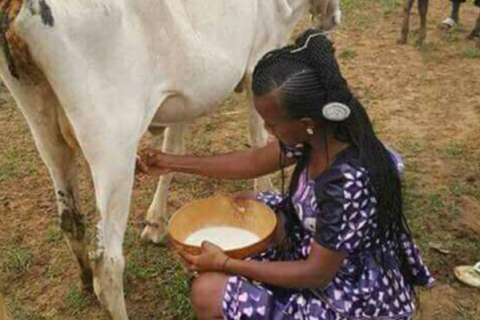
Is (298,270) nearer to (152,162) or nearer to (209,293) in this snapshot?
(209,293)

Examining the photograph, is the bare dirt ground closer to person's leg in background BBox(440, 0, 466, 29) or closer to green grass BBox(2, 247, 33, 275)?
green grass BBox(2, 247, 33, 275)

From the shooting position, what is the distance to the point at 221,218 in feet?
9.45

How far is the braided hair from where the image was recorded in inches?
83.6

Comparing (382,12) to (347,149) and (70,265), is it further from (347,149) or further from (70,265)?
(347,149)

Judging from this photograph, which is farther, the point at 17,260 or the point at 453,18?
the point at 453,18

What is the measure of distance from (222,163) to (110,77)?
63 cm

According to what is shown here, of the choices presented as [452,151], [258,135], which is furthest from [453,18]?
[258,135]

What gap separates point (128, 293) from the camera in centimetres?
332

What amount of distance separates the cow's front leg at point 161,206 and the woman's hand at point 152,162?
90 cm

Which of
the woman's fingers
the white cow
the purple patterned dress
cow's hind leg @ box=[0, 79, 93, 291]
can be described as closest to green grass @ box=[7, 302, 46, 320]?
cow's hind leg @ box=[0, 79, 93, 291]

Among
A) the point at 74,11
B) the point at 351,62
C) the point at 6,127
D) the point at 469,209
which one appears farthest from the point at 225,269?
the point at 351,62

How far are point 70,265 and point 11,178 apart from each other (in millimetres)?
1142

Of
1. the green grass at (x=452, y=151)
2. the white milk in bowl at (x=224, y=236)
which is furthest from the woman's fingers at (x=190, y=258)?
the green grass at (x=452, y=151)

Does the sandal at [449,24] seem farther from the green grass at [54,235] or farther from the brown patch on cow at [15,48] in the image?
the brown patch on cow at [15,48]
